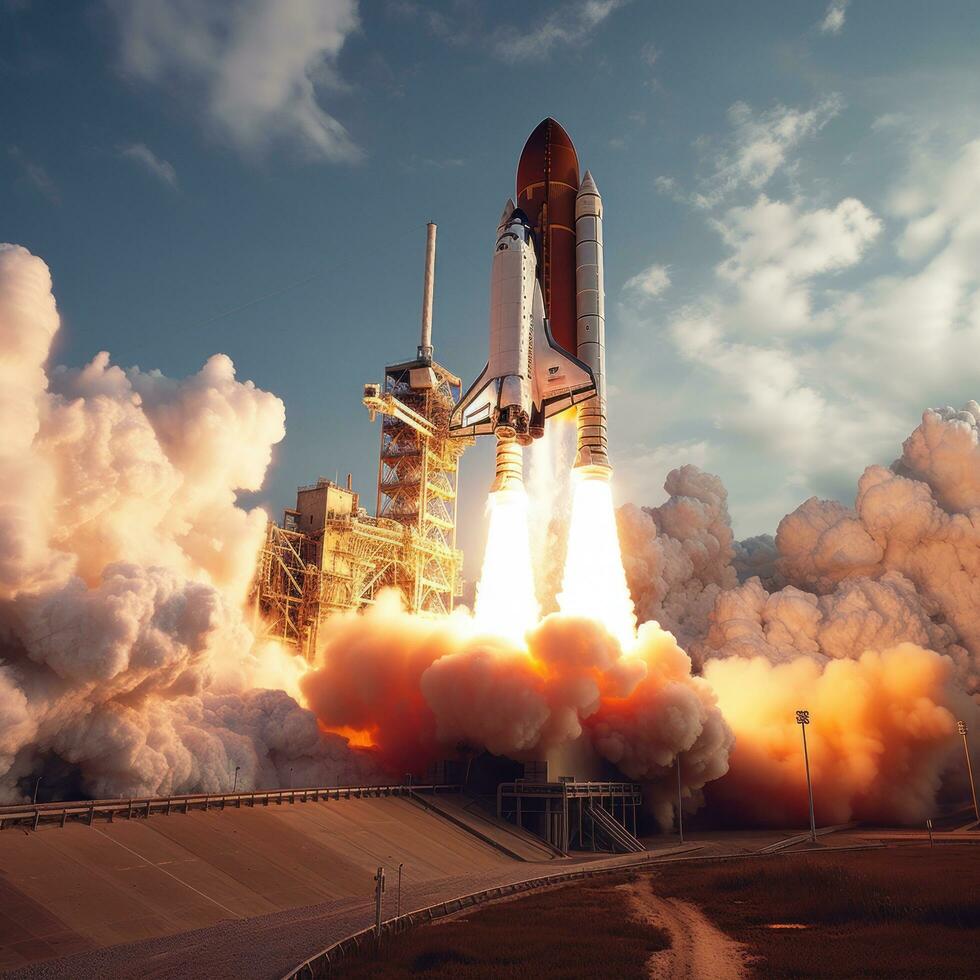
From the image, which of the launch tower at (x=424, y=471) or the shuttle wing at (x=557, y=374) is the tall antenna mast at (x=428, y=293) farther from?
the shuttle wing at (x=557, y=374)

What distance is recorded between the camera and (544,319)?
2110 inches

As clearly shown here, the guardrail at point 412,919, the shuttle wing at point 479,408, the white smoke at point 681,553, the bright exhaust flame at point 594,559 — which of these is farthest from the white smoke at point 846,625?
the guardrail at point 412,919

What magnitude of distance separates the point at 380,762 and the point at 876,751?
33514mm

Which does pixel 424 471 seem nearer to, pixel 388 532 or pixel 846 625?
pixel 388 532

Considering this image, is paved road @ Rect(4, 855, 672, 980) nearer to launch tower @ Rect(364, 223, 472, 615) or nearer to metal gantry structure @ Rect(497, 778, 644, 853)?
metal gantry structure @ Rect(497, 778, 644, 853)

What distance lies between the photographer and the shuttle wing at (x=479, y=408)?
49.6 metres

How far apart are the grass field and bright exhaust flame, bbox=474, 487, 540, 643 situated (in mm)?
19593

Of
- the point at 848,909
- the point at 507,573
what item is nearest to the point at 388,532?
the point at 507,573

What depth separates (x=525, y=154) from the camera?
59.3m

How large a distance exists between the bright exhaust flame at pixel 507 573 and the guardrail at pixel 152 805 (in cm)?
1283

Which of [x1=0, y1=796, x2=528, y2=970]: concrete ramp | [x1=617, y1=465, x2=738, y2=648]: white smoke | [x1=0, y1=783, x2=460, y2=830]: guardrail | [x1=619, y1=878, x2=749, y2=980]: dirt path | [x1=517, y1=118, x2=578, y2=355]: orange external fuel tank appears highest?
[x1=517, y1=118, x2=578, y2=355]: orange external fuel tank

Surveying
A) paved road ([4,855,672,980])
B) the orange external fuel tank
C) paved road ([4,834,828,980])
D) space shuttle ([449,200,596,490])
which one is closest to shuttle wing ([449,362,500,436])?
space shuttle ([449,200,596,490])

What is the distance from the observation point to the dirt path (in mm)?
20809

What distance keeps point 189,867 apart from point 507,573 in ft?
91.8
